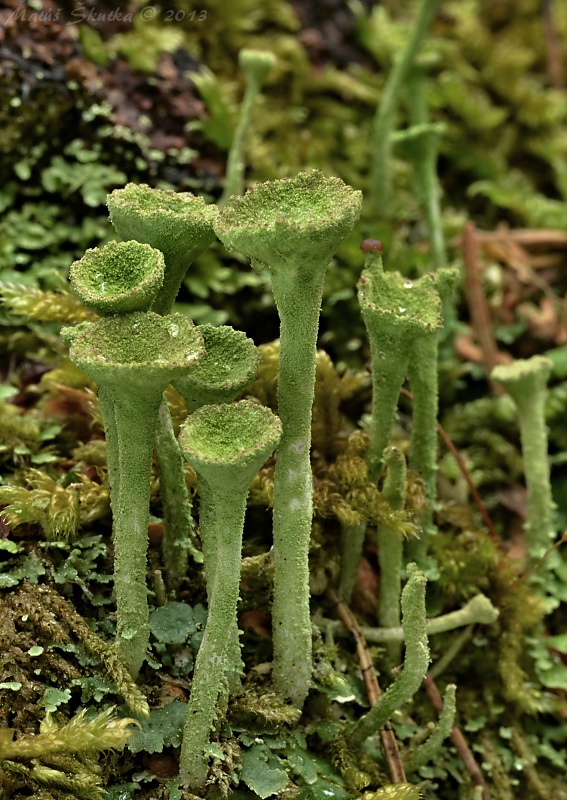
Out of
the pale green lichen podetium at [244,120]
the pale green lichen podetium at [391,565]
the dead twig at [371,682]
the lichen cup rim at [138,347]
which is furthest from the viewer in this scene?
the pale green lichen podetium at [244,120]

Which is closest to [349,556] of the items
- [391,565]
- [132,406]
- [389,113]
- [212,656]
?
[391,565]

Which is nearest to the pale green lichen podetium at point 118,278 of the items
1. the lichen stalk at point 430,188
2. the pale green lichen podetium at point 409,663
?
the pale green lichen podetium at point 409,663

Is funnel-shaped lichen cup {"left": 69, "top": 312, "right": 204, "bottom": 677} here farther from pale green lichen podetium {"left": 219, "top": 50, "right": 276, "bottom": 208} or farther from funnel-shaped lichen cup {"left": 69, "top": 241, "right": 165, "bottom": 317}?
pale green lichen podetium {"left": 219, "top": 50, "right": 276, "bottom": 208}

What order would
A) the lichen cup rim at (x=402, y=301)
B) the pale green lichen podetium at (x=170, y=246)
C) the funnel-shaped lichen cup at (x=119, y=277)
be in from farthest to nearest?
the lichen cup rim at (x=402, y=301), the pale green lichen podetium at (x=170, y=246), the funnel-shaped lichen cup at (x=119, y=277)

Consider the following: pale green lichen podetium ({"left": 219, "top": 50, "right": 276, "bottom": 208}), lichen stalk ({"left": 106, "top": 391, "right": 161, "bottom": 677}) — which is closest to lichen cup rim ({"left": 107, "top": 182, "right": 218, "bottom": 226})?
lichen stalk ({"left": 106, "top": 391, "right": 161, "bottom": 677})

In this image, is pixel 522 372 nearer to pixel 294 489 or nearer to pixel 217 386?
pixel 294 489

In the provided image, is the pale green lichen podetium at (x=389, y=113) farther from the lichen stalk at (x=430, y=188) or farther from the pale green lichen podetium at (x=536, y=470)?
the pale green lichen podetium at (x=536, y=470)

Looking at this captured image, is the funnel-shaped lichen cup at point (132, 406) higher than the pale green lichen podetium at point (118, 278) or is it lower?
lower

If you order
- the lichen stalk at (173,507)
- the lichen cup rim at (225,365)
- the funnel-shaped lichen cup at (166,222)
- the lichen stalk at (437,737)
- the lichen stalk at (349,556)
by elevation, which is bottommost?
the lichen stalk at (437,737)
